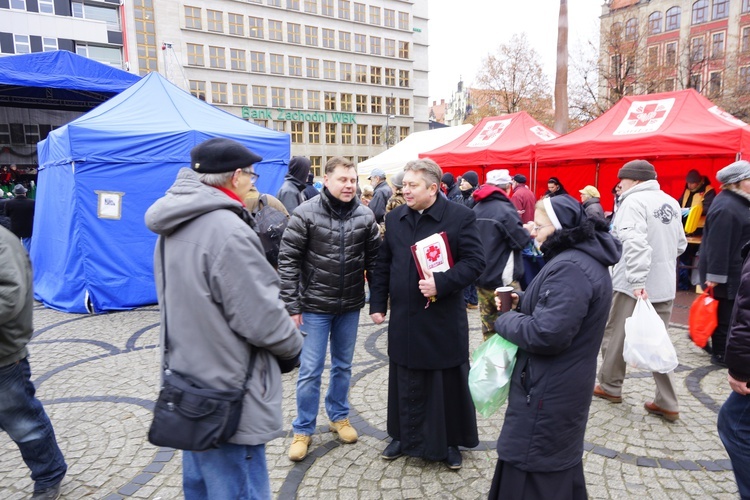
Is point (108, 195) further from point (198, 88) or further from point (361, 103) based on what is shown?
point (361, 103)

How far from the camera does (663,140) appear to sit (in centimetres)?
855

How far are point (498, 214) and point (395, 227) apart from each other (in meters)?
2.09

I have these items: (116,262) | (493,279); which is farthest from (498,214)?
(116,262)

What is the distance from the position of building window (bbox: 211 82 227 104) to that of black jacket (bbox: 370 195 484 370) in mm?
48186

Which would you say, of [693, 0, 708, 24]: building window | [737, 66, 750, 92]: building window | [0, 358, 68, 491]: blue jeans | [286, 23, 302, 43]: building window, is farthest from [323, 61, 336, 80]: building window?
[0, 358, 68, 491]: blue jeans

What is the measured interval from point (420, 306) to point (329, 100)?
53.4 m

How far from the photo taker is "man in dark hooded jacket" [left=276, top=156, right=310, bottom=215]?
6.13 m

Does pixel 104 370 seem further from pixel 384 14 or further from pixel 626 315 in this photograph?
pixel 384 14

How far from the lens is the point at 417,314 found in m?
3.13

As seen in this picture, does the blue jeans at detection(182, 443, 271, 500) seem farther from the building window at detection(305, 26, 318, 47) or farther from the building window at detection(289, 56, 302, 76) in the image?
the building window at detection(305, 26, 318, 47)

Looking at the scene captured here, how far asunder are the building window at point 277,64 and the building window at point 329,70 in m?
4.93

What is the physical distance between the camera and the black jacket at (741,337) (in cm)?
214

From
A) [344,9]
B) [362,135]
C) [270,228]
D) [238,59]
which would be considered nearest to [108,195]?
[270,228]

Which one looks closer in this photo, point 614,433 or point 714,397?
point 614,433
